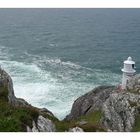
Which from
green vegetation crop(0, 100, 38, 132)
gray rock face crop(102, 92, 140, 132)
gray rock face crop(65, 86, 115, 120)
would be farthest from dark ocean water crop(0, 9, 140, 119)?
green vegetation crop(0, 100, 38, 132)

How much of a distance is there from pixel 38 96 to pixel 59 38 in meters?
87.5

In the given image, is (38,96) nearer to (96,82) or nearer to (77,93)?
(77,93)

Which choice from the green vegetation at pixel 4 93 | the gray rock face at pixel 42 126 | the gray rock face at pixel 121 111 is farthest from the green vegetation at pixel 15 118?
the gray rock face at pixel 121 111

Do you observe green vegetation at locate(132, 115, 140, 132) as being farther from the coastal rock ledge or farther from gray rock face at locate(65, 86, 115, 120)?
gray rock face at locate(65, 86, 115, 120)

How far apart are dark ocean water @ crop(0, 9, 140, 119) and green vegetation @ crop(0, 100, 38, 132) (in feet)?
110

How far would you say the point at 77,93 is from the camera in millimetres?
62656

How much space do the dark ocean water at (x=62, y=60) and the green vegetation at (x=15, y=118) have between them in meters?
33.4

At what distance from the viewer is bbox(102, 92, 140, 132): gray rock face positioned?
32.6m

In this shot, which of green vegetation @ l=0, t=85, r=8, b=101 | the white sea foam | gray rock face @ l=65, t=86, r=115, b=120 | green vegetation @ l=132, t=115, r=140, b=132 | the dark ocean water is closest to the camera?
green vegetation @ l=0, t=85, r=8, b=101

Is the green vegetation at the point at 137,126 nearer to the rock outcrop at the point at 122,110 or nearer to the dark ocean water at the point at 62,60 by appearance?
the rock outcrop at the point at 122,110

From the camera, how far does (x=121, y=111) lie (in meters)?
34.0

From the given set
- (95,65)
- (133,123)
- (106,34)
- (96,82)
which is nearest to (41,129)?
(133,123)

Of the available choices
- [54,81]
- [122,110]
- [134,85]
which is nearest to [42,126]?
[122,110]

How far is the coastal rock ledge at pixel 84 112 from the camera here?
1655cm
